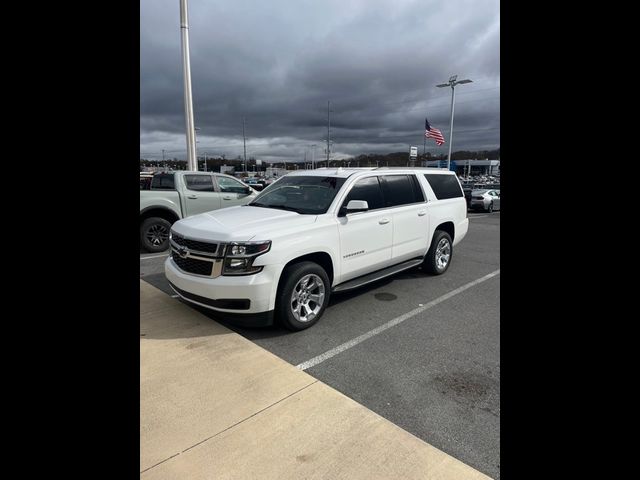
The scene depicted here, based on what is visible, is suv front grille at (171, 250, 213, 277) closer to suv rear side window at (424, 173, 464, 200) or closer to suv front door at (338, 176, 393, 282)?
suv front door at (338, 176, 393, 282)

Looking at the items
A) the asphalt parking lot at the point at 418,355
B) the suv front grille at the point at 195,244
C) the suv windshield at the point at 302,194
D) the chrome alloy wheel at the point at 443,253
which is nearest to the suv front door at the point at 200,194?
the asphalt parking lot at the point at 418,355

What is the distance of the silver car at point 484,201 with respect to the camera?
813 inches

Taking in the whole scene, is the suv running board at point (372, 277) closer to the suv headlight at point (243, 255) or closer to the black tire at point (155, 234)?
the suv headlight at point (243, 255)

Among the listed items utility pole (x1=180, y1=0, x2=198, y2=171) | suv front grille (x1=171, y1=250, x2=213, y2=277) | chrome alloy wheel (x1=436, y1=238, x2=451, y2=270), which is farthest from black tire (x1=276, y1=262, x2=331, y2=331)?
utility pole (x1=180, y1=0, x2=198, y2=171)

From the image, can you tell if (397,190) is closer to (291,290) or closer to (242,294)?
(291,290)

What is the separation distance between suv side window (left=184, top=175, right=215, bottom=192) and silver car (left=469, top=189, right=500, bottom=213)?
16075 mm

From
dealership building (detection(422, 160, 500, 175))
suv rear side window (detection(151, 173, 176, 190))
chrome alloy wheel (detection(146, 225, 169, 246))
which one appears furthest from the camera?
dealership building (detection(422, 160, 500, 175))

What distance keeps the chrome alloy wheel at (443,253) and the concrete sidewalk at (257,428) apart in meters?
3.91

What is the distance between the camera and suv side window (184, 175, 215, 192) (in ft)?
29.4
